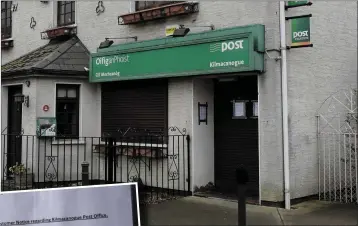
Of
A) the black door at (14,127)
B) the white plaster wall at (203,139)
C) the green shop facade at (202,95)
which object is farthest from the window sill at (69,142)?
the white plaster wall at (203,139)

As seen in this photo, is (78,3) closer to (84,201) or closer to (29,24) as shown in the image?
(29,24)

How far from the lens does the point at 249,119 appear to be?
9.06 metres

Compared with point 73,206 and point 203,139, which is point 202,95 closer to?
point 203,139

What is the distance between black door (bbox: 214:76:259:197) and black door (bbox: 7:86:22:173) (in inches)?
204

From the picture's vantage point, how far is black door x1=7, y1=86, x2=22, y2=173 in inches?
452

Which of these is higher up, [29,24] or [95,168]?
[29,24]

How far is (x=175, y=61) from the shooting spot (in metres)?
Result: 9.12

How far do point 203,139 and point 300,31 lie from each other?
9.91 feet

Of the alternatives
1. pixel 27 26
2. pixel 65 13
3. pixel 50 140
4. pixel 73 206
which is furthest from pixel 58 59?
pixel 73 206

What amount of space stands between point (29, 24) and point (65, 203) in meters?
11.8

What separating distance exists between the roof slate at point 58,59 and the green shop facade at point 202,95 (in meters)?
1.18

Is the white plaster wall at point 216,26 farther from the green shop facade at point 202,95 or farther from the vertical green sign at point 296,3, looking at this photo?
the vertical green sign at point 296,3

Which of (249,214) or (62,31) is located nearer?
(249,214)

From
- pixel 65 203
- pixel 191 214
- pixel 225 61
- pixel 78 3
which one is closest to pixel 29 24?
pixel 78 3
